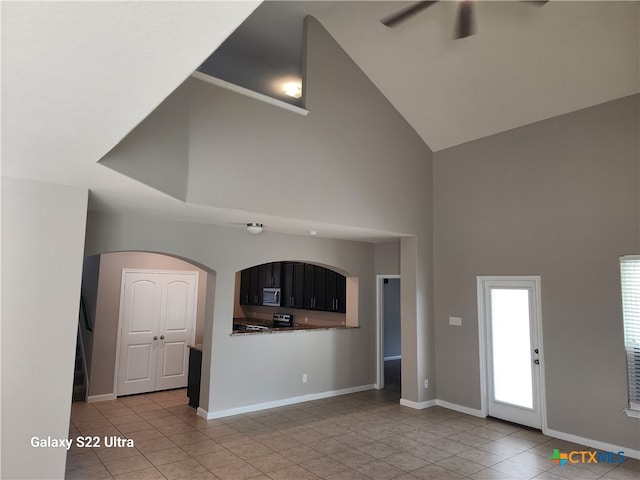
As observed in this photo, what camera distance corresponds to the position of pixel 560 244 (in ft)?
15.9

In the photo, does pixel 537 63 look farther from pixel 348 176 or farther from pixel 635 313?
pixel 635 313

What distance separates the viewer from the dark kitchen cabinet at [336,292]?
24.2 ft

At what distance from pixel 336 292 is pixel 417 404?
248 cm

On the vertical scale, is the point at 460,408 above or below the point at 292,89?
below

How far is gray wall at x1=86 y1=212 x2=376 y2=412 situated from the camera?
480 cm

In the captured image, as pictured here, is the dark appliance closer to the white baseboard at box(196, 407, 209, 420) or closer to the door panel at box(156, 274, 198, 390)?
the door panel at box(156, 274, 198, 390)

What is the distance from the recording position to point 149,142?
3.19 meters

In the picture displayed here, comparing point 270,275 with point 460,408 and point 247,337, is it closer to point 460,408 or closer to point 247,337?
point 247,337

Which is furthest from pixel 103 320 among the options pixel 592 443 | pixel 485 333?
pixel 592 443

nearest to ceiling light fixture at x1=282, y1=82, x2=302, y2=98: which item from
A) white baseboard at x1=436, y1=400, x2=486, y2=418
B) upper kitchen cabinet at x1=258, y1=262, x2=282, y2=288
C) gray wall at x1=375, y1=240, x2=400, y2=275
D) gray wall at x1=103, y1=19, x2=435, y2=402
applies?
gray wall at x1=103, y1=19, x2=435, y2=402

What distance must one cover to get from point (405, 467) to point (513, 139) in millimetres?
4277

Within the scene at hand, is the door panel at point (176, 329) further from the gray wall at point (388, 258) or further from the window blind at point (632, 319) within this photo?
the window blind at point (632, 319)

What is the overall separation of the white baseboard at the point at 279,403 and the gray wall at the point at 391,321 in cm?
276

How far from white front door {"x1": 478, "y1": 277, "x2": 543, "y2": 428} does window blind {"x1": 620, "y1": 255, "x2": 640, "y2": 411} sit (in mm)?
904
